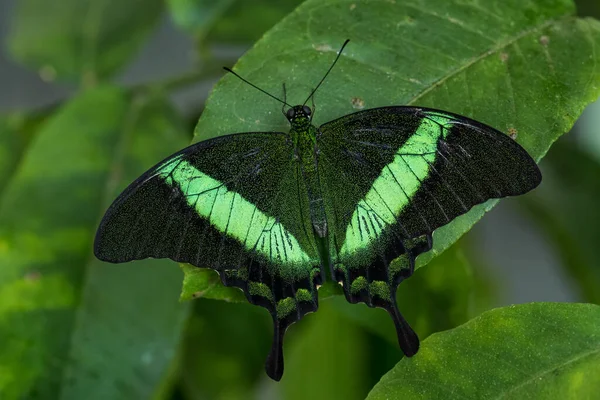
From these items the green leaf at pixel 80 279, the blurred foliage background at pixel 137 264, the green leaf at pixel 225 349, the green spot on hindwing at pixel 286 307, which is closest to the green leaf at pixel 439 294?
the blurred foliage background at pixel 137 264

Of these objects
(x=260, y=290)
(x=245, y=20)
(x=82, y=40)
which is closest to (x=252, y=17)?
(x=245, y=20)

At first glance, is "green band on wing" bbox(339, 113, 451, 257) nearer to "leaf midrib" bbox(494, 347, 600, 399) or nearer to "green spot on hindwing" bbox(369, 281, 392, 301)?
"green spot on hindwing" bbox(369, 281, 392, 301)

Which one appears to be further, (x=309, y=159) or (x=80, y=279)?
(x=80, y=279)

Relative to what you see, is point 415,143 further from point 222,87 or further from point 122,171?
point 122,171

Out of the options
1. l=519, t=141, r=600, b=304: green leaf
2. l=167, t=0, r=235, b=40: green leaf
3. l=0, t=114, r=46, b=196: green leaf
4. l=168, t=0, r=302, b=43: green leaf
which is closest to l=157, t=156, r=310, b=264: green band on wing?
l=167, t=0, r=235, b=40: green leaf

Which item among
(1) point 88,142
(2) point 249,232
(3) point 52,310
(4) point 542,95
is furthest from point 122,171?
(4) point 542,95

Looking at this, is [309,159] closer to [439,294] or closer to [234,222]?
[234,222]
